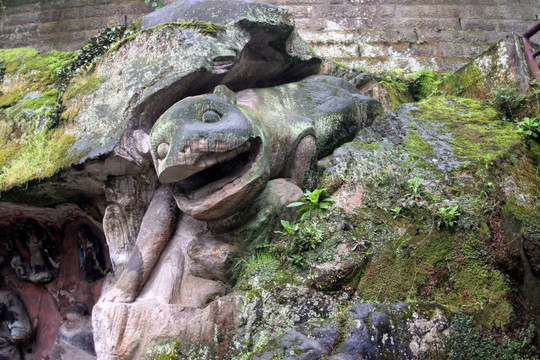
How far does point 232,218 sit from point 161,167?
61 centimetres

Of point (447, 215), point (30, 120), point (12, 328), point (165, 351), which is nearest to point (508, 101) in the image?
point (447, 215)

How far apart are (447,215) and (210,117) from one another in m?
1.58

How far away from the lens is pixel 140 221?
4.05 meters

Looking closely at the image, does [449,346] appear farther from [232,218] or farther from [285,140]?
[285,140]

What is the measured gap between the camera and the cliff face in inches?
118

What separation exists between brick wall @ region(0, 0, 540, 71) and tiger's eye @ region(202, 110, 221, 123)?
3.99m

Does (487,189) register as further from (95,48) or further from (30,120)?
(30,120)

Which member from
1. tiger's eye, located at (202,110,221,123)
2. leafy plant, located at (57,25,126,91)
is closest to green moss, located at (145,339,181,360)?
Result: tiger's eye, located at (202,110,221,123)

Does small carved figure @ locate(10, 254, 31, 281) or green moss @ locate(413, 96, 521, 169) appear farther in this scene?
small carved figure @ locate(10, 254, 31, 281)

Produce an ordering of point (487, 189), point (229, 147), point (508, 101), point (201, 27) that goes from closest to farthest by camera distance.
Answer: point (229, 147) → point (487, 189) → point (201, 27) → point (508, 101)

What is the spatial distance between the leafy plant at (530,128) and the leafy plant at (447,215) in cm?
114

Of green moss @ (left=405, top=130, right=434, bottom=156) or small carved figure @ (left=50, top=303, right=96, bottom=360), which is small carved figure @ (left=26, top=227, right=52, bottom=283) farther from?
green moss @ (left=405, top=130, right=434, bottom=156)

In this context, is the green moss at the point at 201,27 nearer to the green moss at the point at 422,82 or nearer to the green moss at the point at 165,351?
the green moss at the point at 165,351

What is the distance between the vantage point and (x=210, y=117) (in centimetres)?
336
